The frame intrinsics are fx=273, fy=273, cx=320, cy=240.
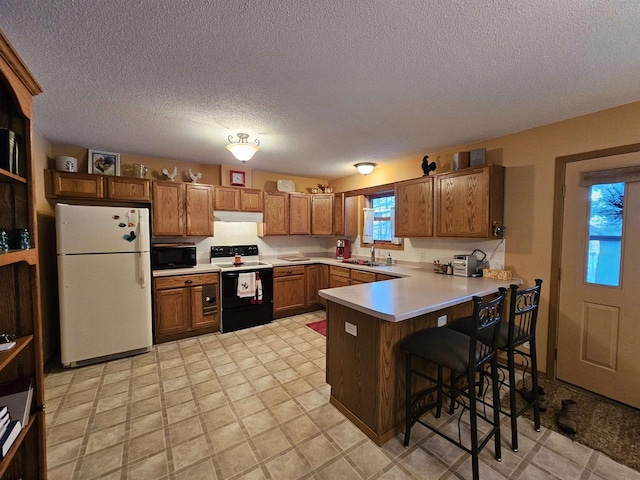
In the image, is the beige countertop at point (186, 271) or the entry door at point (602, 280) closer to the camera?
the entry door at point (602, 280)

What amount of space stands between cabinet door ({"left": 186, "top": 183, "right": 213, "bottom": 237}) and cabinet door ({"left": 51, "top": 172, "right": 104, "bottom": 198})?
3.24ft

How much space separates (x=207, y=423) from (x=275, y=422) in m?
0.50

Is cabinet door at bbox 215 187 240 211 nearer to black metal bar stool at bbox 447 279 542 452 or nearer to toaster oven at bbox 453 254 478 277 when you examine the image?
toaster oven at bbox 453 254 478 277

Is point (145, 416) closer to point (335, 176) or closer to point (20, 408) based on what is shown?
point (20, 408)

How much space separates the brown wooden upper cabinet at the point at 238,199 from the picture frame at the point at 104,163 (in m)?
1.23

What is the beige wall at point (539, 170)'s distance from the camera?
2.31m

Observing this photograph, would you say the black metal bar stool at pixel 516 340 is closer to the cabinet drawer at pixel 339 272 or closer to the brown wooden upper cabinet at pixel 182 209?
the cabinet drawer at pixel 339 272

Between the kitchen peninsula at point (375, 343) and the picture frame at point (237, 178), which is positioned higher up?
the picture frame at point (237, 178)

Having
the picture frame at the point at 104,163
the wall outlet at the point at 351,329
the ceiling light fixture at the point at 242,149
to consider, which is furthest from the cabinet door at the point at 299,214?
the wall outlet at the point at 351,329

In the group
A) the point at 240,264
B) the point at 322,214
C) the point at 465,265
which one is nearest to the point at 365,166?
the point at 322,214

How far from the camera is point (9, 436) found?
44.0 inches

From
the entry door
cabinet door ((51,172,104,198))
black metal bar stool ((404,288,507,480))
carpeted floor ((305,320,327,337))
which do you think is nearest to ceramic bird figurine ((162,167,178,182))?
cabinet door ((51,172,104,198))

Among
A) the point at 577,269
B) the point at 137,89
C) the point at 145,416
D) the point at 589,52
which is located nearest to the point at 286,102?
the point at 137,89

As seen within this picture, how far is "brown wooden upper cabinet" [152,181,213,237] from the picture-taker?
12.0ft
